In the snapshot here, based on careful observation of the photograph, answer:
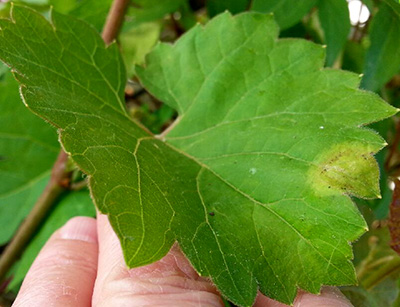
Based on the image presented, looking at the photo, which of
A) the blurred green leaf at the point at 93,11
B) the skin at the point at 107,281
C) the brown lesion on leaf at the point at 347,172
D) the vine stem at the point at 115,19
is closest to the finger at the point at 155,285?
the skin at the point at 107,281

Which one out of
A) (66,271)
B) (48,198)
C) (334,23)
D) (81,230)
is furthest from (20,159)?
(334,23)

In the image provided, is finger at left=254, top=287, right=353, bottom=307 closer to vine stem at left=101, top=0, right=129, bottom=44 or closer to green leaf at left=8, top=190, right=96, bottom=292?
green leaf at left=8, top=190, right=96, bottom=292

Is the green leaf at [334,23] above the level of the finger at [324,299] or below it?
above

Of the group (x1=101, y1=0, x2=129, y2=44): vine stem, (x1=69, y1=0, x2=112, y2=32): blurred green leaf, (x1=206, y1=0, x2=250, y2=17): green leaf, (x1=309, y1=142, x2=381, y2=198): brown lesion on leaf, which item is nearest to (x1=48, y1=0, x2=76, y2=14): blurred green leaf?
(x1=69, y1=0, x2=112, y2=32): blurred green leaf

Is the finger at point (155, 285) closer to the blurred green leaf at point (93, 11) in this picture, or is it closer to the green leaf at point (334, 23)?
the green leaf at point (334, 23)

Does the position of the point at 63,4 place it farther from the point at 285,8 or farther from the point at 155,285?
the point at 155,285

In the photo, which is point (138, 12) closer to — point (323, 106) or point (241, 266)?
point (323, 106)
